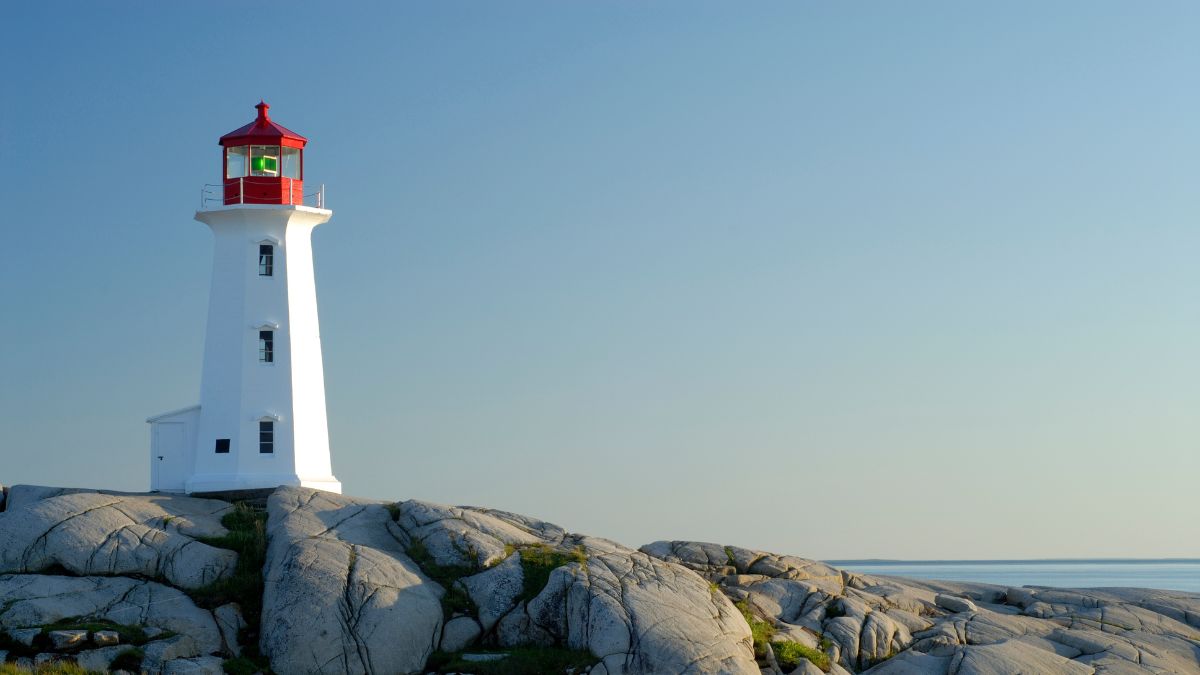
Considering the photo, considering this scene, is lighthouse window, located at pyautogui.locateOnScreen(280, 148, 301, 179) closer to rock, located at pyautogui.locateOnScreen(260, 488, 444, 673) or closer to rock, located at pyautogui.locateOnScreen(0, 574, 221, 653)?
rock, located at pyautogui.locateOnScreen(260, 488, 444, 673)

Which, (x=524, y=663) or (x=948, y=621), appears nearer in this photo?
(x=524, y=663)

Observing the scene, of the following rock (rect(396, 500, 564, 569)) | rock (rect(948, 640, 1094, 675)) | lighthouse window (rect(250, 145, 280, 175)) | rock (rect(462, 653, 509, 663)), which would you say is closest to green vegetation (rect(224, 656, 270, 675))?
rock (rect(462, 653, 509, 663))

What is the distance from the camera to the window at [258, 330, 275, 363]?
4166 cm

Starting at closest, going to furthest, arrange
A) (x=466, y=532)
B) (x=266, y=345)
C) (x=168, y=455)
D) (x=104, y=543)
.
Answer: (x=104, y=543)
(x=466, y=532)
(x=266, y=345)
(x=168, y=455)

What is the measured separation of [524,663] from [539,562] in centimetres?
375

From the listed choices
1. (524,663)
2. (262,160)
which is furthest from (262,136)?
(524,663)

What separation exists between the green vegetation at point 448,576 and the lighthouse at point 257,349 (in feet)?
27.4

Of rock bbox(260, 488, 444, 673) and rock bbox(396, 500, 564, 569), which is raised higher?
rock bbox(396, 500, 564, 569)

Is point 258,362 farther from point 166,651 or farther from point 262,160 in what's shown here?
point 166,651

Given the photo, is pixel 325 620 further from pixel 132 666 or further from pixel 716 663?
pixel 716 663

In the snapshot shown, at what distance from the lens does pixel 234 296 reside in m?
41.8

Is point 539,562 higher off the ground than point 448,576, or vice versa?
point 539,562

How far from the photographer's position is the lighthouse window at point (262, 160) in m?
42.6

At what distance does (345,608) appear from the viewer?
3103 centimetres
